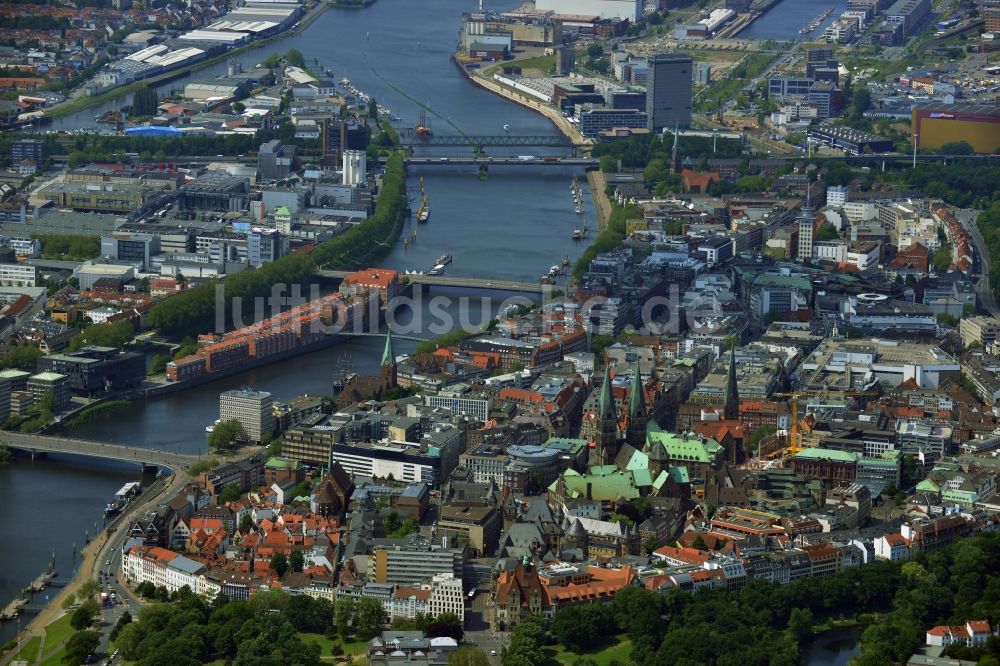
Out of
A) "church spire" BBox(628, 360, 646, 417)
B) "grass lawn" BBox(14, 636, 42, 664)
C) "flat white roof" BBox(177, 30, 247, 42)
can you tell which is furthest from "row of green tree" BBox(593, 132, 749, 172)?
"grass lawn" BBox(14, 636, 42, 664)

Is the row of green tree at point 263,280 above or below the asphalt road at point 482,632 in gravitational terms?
above

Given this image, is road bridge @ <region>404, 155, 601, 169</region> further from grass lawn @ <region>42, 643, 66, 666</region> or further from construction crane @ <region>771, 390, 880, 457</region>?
grass lawn @ <region>42, 643, 66, 666</region>

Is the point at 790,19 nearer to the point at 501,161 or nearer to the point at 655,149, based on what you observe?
the point at 655,149

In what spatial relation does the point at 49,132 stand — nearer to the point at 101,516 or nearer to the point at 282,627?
the point at 101,516

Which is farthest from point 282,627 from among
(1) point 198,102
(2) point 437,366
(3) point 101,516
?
(1) point 198,102

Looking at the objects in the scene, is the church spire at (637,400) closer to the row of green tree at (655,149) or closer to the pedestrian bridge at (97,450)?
the pedestrian bridge at (97,450)

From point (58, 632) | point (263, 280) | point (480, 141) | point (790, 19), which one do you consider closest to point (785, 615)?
point (58, 632)

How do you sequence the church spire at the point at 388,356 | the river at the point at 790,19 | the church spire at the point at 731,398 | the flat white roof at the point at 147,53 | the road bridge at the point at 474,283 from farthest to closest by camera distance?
the river at the point at 790,19 < the flat white roof at the point at 147,53 < the road bridge at the point at 474,283 < the church spire at the point at 388,356 < the church spire at the point at 731,398

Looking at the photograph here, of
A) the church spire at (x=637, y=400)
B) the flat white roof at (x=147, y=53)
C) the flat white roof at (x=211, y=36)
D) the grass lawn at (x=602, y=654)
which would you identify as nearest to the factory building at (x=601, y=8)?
the flat white roof at (x=211, y=36)
